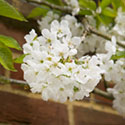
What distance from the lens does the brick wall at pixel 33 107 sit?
32.2 inches

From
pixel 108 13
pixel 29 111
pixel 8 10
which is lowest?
pixel 29 111

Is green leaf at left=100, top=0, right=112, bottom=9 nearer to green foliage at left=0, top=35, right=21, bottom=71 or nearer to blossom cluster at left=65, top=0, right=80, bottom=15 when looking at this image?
blossom cluster at left=65, top=0, right=80, bottom=15

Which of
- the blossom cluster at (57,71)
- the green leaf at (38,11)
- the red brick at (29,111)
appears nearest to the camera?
the blossom cluster at (57,71)

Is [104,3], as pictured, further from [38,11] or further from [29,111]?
[29,111]

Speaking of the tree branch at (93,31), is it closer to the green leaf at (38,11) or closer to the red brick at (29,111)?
the green leaf at (38,11)

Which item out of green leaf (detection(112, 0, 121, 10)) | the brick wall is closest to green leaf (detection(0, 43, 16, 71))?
the brick wall

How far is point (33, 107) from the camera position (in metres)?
0.86

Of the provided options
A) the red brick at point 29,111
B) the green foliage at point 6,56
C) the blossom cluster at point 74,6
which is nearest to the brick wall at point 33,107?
the red brick at point 29,111

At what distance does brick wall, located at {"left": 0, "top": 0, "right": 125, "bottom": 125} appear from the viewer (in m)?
0.82

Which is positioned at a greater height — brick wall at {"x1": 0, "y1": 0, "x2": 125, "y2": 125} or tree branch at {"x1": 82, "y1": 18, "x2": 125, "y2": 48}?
tree branch at {"x1": 82, "y1": 18, "x2": 125, "y2": 48}


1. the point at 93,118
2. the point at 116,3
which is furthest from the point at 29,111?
the point at 116,3

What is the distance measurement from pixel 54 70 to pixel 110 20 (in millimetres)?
533

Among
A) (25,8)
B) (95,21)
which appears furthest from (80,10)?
(25,8)

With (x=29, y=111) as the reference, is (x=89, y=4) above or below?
above
